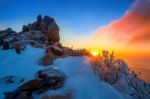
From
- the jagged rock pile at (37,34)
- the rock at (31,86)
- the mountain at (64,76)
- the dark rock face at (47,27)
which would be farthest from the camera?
the dark rock face at (47,27)

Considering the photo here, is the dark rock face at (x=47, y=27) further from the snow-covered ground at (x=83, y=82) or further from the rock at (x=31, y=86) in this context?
the rock at (x=31, y=86)

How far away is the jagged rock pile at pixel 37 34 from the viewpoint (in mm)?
32412

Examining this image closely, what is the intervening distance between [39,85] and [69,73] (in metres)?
3.03

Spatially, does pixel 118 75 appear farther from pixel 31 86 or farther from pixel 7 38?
pixel 7 38

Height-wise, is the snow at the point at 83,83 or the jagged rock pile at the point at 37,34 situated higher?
the jagged rock pile at the point at 37,34

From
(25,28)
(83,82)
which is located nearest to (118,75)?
(83,82)

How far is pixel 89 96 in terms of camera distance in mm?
16219

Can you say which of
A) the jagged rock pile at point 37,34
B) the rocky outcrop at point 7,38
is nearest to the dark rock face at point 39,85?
the jagged rock pile at point 37,34

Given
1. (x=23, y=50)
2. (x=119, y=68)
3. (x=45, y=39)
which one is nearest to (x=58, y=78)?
(x=119, y=68)

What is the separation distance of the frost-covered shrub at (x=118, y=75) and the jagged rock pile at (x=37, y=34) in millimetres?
11888

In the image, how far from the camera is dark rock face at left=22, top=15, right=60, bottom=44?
39.3 metres

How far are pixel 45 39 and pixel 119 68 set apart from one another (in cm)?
1728

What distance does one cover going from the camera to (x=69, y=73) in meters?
19.3

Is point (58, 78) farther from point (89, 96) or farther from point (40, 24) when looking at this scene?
point (40, 24)
